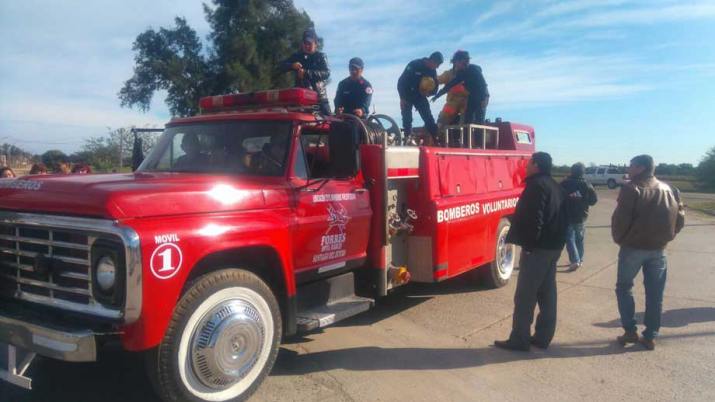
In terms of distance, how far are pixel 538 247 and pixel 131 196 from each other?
139 inches

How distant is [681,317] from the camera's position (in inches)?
253

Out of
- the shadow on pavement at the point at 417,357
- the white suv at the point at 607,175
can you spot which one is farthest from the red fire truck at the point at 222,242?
the white suv at the point at 607,175

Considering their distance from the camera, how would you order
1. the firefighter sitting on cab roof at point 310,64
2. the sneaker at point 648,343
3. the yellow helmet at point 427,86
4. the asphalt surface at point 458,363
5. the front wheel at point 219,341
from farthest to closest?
Result: the yellow helmet at point 427,86
the firefighter sitting on cab roof at point 310,64
the sneaker at point 648,343
the asphalt surface at point 458,363
the front wheel at point 219,341

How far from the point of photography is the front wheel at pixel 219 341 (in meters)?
3.50

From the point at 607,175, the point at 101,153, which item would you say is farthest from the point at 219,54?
the point at 607,175

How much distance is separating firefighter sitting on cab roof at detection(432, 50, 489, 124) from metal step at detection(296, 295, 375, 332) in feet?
14.0

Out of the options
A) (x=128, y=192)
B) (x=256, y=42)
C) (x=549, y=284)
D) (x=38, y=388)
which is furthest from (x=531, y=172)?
(x=256, y=42)

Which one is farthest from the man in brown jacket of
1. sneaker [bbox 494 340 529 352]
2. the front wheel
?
the front wheel

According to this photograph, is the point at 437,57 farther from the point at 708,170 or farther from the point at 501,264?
the point at 708,170

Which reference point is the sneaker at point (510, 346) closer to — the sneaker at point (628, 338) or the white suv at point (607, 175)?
the sneaker at point (628, 338)

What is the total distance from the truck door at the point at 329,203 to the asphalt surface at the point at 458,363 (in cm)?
85

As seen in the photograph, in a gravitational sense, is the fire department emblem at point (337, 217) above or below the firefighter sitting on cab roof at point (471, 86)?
below

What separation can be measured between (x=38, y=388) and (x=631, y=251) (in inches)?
205

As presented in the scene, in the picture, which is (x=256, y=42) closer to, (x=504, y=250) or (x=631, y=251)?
(x=504, y=250)
